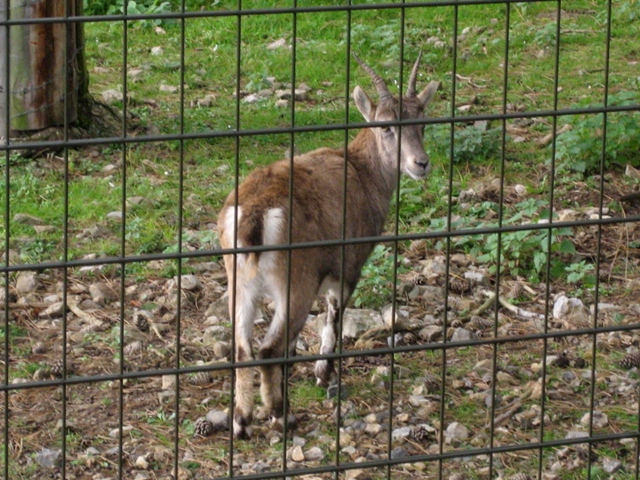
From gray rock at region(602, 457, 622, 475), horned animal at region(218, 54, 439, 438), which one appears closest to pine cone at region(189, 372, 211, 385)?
horned animal at region(218, 54, 439, 438)

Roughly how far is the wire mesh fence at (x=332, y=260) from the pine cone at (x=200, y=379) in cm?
4

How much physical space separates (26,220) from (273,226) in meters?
2.95

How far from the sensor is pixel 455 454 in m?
3.97

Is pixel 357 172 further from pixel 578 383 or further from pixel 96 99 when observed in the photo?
pixel 96 99

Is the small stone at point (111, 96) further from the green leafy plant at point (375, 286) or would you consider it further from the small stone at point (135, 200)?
the green leafy plant at point (375, 286)

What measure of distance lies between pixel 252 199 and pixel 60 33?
3.73 metres

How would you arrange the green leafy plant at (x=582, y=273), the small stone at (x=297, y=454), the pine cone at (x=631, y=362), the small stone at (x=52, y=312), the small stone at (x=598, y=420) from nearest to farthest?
the small stone at (x=297, y=454)
the small stone at (x=598, y=420)
the pine cone at (x=631, y=362)
the small stone at (x=52, y=312)
the green leafy plant at (x=582, y=273)

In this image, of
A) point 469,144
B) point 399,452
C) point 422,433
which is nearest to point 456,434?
point 422,433

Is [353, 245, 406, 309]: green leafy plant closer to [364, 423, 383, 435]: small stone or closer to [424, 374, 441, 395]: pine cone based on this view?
[424, 374, 441, 395]: pine cone

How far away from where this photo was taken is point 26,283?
7016mm

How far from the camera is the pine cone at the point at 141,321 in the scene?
21.7ft

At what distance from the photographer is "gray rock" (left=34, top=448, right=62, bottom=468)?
5199 mm

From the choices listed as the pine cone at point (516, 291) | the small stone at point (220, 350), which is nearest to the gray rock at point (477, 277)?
the pine cone at point (516, 291)

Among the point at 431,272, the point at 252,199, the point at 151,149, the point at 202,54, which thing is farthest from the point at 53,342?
the point at 202,54
